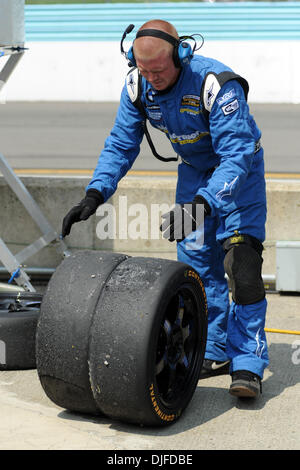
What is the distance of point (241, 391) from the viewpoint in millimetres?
4227

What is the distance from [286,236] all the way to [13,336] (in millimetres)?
2482

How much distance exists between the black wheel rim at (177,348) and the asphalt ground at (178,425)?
150 millimetres

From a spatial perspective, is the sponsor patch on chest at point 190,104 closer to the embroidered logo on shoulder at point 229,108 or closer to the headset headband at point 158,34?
the embroidered logo on shoulder at point 229,108

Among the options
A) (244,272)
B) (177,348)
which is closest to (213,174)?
(244,272)

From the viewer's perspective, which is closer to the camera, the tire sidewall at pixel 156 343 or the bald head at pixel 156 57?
the tire sidewall at pixel 156 343

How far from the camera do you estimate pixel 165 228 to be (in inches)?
155

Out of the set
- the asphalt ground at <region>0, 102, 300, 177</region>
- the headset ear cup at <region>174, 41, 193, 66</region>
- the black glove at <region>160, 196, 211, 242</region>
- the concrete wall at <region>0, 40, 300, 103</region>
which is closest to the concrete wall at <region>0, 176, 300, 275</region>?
the headset ear cup at <region>174, 41, 193, 66</region>

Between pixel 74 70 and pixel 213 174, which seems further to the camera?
pixel 74 70

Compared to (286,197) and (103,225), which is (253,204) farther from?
(103,225)

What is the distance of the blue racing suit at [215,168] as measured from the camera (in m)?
4.16

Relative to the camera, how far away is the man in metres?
4.12

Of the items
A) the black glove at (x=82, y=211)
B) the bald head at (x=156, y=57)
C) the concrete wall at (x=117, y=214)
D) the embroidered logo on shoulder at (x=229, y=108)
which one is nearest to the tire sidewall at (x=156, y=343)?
the black glove at (x=82, y=211)

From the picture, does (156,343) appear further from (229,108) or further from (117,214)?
(117,214)

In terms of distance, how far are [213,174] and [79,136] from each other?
29.9 feet
